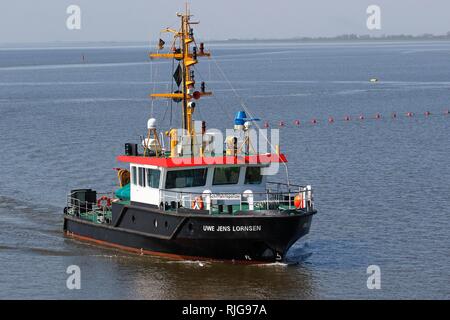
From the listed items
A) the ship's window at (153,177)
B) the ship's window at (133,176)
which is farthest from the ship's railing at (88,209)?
the ship's window at (153,177)

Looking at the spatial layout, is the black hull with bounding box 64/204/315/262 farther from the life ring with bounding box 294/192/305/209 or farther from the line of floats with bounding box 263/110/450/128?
the line of floats with bounding box 263/110/450/128

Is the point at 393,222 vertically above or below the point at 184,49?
below

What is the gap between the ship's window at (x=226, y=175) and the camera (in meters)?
38.4

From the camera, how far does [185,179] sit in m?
38.4

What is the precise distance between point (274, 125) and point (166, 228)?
52249 mm

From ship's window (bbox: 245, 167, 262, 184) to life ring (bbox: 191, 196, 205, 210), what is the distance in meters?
2.58

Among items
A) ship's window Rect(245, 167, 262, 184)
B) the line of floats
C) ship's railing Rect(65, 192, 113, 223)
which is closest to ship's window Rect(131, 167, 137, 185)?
ship's railing Rect(65, 192, 113, 223)

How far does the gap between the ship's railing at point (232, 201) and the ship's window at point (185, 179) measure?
0.45m

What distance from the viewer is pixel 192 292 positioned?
34.7 m

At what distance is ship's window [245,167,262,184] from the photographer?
127ft

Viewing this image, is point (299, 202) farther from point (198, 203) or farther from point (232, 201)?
point (198, 203)

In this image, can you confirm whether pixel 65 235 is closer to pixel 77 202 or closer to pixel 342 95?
pixel 77 202

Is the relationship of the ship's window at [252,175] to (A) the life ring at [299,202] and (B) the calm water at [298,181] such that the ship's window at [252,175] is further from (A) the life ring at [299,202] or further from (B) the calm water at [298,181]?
(B) the calm water at [298,181]
